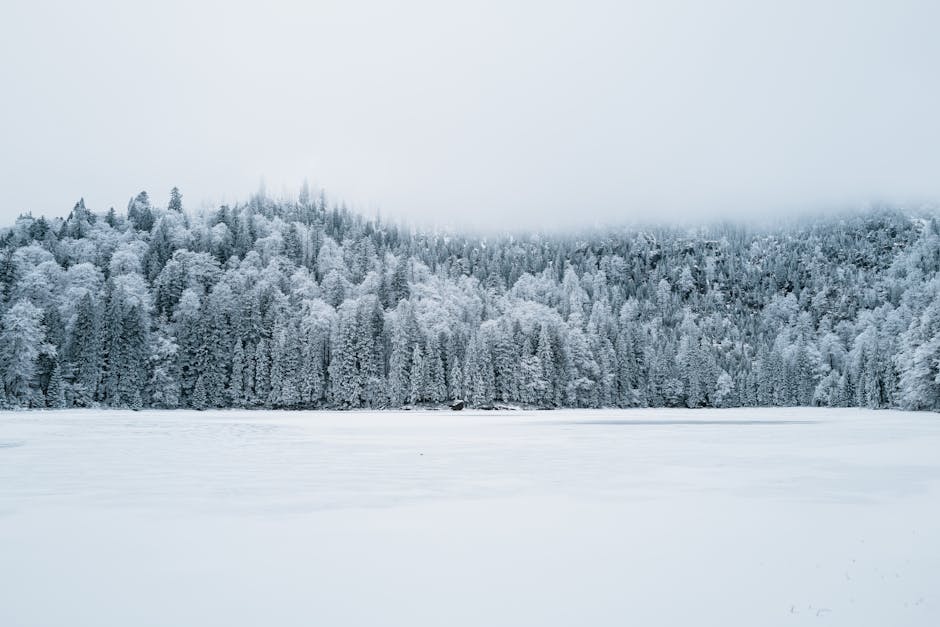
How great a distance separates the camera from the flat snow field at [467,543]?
33.9ft

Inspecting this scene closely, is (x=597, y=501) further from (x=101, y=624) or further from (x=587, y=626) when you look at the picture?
(x=101, y=624)

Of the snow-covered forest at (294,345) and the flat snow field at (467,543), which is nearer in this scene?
the flat snow field at (467,543)

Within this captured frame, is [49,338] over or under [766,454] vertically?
over

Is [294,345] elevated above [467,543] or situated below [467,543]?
above

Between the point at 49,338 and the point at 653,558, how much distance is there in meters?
115

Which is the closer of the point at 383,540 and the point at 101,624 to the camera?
the point at 101,624

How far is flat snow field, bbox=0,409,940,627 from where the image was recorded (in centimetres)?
1032

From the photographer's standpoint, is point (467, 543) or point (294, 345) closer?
point (467, 543)

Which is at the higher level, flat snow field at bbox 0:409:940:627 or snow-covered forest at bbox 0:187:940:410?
snow-covered forest at bbox 0:187:940:410

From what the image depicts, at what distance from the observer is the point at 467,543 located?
47.0 feet

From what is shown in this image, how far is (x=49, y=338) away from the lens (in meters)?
106

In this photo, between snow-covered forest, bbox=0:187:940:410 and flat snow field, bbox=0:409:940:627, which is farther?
snow-covered forest, bbox=0:187:940:410

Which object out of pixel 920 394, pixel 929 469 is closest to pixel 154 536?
pixel 929 469

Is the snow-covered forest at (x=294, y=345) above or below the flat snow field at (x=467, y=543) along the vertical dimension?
above
